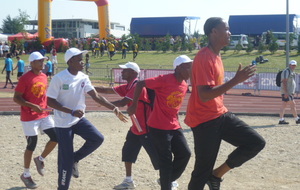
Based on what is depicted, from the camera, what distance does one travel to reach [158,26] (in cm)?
5066

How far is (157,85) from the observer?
5660mm

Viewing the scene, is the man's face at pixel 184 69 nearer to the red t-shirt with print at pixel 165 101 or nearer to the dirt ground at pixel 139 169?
the red t-shirt with print at pixel 165 101

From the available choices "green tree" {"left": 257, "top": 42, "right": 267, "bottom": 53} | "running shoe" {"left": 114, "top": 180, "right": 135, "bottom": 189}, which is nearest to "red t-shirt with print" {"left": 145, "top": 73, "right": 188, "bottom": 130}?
"running shoe" {"left": 114, "top": 180, "right": 135, "bottom": 189}

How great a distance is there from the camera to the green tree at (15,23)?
79.6 metres

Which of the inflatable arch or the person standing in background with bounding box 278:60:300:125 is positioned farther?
the inflatable arch

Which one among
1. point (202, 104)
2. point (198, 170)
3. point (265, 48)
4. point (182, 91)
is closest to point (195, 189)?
point (198, 170)

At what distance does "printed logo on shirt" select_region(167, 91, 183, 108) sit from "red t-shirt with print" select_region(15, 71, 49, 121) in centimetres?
195

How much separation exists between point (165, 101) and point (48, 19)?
36302 millimetres

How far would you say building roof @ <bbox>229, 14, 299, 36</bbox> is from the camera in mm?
46000

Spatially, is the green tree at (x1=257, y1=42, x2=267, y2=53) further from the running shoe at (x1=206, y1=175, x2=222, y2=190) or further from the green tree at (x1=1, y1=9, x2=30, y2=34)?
the green tree at (x1=1, y1=9, x2=30, y2=34)

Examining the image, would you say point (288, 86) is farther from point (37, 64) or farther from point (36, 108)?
point (36, 108)

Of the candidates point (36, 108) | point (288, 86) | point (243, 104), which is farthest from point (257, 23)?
point (36, 108)

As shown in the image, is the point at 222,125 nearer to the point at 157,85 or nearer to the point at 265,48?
the point at 157,85

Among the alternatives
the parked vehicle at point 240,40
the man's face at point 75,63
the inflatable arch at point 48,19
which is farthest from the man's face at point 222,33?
the parked vehicle at point 240,40
